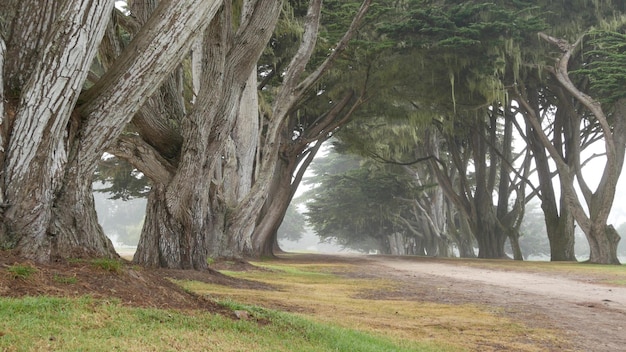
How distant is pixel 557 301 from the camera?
8.34m

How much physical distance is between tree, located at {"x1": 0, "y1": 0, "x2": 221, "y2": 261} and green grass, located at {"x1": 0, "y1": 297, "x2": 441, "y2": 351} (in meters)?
1.27

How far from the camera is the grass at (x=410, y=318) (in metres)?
5.02

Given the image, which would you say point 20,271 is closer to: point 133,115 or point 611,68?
point 133,115

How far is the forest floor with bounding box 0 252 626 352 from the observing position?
→ 427 centimetres

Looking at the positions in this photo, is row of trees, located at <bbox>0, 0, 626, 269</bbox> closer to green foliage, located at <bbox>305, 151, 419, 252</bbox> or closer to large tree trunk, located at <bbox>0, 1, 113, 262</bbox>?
large tree trunk, located at <bbox>0, 1, 113, 262</bbox>

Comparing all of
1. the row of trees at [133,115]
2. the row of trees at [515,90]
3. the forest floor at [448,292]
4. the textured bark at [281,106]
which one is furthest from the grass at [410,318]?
the row of trees at [515,90]

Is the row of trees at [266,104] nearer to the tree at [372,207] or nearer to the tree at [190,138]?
the tree at [190,138]

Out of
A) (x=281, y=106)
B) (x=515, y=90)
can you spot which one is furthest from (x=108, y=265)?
(x=515, y=90)

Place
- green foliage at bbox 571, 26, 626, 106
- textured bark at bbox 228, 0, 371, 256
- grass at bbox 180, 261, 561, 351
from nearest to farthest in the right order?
grass at bbox 180, 261, 561, 351 < textured bark at bbox 228, 0, 371, 256 < green foliage at bbox 571, 26, 626, 106

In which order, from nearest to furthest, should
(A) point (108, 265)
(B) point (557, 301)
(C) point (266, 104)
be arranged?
(A) point (108, 265), (B) point (557, 301), (C) point (266, 104)

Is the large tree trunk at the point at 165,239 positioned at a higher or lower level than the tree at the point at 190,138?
lower

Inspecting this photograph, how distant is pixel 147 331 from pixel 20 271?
126cm

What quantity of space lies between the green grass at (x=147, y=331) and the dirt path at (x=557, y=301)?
80.8 inches

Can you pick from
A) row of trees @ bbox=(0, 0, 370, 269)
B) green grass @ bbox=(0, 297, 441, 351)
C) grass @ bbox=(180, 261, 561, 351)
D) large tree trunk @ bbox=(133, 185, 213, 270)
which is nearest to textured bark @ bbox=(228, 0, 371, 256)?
row of trees @ bbox=(0, 0, 370, 269)
